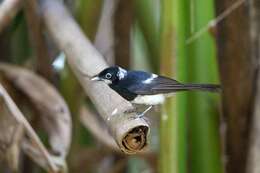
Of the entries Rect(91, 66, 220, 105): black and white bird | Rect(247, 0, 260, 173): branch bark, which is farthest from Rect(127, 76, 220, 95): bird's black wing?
Rect(247, 0, 260, 173): branch bark

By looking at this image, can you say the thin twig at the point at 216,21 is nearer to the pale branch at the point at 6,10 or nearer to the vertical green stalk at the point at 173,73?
the vertical green stalk at the point at 173,73

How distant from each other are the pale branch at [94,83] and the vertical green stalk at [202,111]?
0.16 meters

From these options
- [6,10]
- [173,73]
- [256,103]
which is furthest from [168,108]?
[6,10]

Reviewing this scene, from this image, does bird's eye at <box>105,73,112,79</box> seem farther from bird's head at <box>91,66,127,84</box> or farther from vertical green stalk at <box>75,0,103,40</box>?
vertical green stalk at <box>75,0,103,40</box>

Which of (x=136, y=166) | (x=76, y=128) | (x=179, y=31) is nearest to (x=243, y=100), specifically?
(x=179, y=31)

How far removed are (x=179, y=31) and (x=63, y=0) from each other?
15.1 inches

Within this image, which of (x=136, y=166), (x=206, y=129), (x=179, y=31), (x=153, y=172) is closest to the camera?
(x=179, y=31)

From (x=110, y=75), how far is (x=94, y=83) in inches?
5.4

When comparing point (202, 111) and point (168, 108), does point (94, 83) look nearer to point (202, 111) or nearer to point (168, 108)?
point (168, 108)

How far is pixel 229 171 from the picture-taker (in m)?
0.89

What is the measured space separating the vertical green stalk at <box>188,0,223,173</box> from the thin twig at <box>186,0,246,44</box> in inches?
0.4

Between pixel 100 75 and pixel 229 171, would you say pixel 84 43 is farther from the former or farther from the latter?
pixel 229 171

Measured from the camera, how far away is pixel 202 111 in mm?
844

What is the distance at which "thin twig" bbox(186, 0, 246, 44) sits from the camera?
0.79 m
